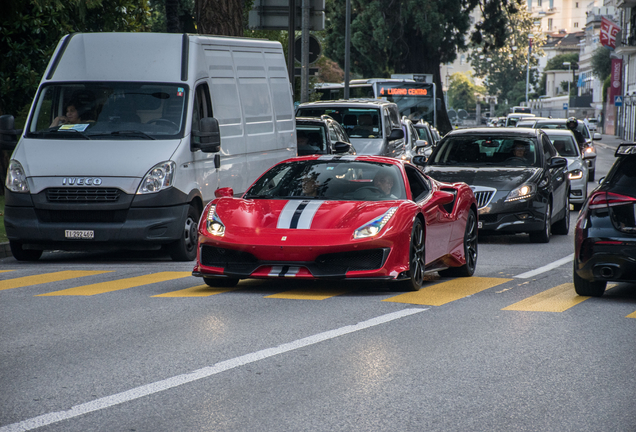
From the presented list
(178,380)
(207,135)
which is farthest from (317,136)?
(178,380)

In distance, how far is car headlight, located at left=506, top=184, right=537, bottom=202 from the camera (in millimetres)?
14226

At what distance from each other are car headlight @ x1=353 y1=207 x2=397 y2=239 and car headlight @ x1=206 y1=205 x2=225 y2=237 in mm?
1200

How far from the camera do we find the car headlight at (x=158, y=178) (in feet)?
38.3

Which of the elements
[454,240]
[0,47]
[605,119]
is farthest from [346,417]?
[605,119]

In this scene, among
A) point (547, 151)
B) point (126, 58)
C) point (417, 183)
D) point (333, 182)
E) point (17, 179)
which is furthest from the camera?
point (547, 151)

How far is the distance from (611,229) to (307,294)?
104 inches

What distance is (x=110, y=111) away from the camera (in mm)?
12562

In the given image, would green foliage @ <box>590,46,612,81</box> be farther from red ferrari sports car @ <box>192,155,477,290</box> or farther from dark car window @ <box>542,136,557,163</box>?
red ferrari sports car @ <box>192,155,477,290</box>

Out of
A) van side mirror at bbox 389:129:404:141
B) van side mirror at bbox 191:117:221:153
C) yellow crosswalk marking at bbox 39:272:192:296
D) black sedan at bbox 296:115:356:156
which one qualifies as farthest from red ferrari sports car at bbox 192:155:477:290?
van side mirror at bbox 389:129:404:141

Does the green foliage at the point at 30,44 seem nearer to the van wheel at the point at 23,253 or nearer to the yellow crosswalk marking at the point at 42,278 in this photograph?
the van wheel at the point at 23,253

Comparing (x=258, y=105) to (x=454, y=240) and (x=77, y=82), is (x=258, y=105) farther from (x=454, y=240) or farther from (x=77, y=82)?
(x=454, y=240)

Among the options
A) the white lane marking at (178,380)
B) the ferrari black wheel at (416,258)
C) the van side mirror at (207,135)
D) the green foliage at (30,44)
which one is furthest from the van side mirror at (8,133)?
the green foliage at (30,44)

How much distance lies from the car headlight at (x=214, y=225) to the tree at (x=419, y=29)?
135 feet

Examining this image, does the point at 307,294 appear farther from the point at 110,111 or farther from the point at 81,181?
the point at 110,111
